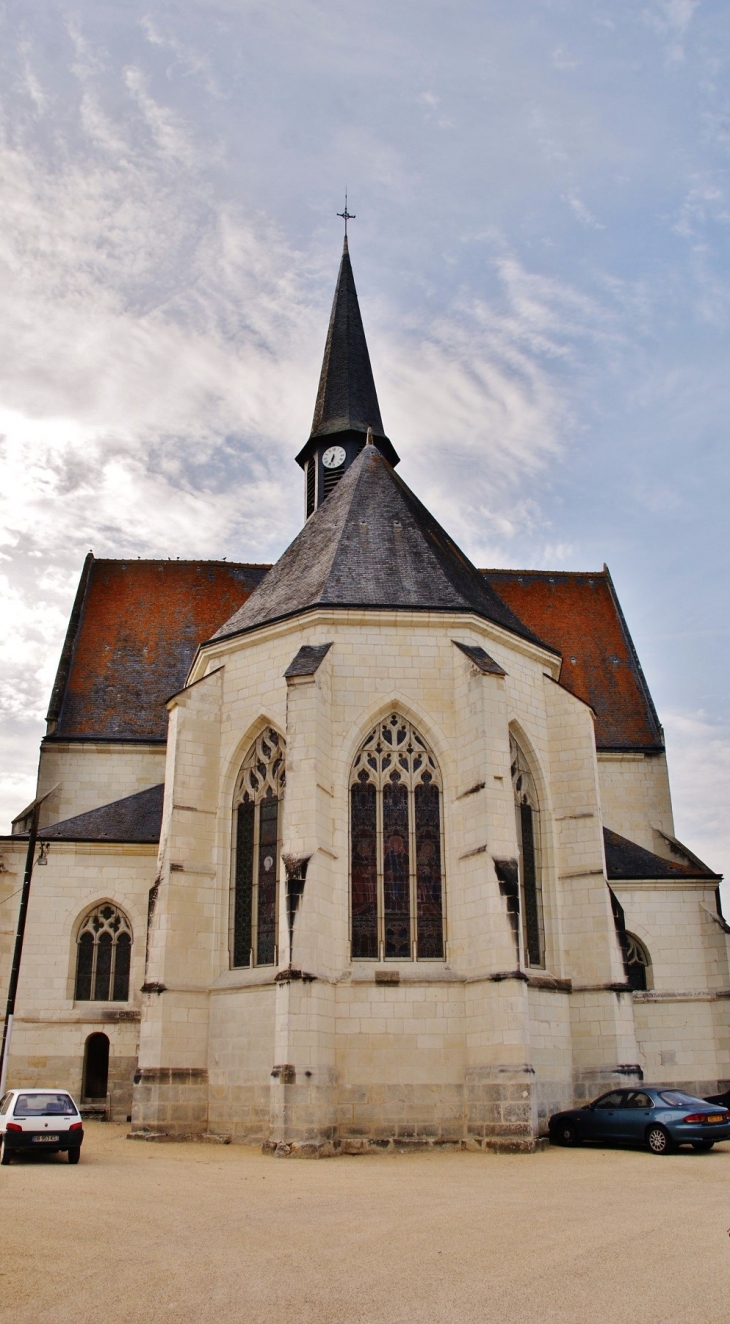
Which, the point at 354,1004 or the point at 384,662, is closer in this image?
the point at 354,1004

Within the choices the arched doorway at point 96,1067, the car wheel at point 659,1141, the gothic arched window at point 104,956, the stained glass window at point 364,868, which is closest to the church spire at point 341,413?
the gothic arched window at point 104,956

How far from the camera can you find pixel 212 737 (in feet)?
58.9

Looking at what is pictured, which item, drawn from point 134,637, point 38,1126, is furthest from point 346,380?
point 38,1126

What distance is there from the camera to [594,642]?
28734 millimetres

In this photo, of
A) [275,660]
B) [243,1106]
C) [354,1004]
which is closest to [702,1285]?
[354,1004]

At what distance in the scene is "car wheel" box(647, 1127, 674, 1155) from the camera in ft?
44.0

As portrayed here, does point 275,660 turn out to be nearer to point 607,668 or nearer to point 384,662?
point 384,662

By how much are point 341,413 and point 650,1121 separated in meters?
19.0

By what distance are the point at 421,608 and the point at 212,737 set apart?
4.22m

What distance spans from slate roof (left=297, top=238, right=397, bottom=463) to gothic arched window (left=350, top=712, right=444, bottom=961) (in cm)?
1246

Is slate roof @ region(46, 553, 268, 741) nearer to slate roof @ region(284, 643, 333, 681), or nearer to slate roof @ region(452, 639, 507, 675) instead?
slate roof @ region(284, 643, 333, 681)

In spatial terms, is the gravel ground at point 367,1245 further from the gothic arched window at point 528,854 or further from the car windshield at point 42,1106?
the gothic arched window at point 528,854

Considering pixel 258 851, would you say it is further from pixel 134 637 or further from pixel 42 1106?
pixel 134 637

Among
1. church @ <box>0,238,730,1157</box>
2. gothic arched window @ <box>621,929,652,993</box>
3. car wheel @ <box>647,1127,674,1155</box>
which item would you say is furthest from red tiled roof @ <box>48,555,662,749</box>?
car wheel @ <box>647,1127,674,1155</box>
